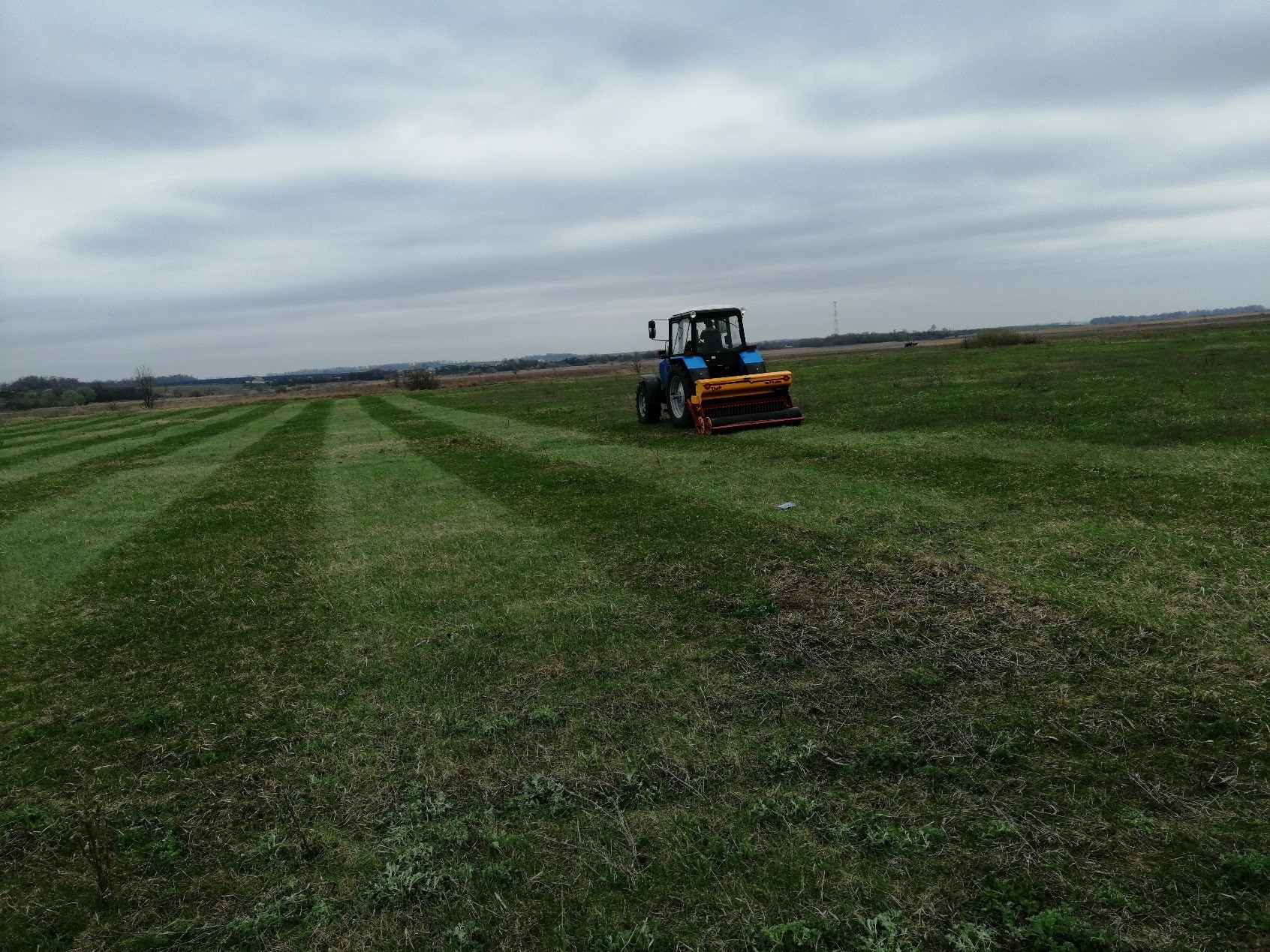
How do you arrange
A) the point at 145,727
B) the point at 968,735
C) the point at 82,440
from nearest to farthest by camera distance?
1. the point at 968,735
2. the point at 145,727
3. the point at 82,440

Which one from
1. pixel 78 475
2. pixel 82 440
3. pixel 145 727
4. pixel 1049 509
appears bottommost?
pixel 145 727

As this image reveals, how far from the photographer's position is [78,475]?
63.5 feet

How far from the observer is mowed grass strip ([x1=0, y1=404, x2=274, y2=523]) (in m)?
15.4

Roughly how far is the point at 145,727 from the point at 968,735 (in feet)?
16.5

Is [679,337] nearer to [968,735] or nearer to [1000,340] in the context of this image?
[968,735]

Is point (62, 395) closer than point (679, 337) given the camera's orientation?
No

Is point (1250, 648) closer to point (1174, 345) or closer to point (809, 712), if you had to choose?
point (809, 712)

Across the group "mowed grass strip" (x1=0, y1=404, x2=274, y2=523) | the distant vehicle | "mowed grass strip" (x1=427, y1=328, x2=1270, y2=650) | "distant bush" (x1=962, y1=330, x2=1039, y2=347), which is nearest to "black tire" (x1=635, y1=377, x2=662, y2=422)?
the distant vehicle

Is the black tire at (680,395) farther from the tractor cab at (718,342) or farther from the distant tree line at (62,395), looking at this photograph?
the distant tree line at (62,395)

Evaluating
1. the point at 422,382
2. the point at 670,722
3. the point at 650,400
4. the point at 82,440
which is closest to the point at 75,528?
the point at 670,722

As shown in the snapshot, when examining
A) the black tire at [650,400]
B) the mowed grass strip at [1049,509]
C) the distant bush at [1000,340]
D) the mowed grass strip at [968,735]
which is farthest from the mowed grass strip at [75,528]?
the distant bush at [1000,340]

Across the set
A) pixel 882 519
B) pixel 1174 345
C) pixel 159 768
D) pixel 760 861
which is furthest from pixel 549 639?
pixel 1174 345

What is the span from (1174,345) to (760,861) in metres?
46.2

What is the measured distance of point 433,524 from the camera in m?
10.6
